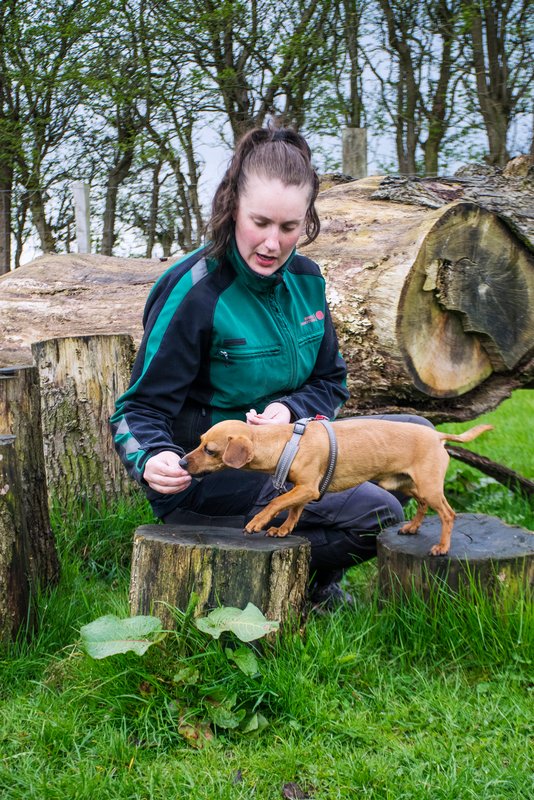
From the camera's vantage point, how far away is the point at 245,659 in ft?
8.67

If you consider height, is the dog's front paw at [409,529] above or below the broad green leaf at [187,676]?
above

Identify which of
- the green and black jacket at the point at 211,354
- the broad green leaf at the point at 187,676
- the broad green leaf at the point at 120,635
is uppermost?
the green and black jacket at the point at 211,354

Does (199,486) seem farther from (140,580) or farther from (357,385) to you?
(357,385)

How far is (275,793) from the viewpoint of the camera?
2.31 metres

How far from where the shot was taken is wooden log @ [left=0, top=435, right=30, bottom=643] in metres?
3.06

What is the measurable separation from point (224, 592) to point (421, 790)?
3.07ft

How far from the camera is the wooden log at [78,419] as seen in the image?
433 centimetres

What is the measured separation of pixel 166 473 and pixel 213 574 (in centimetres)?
41

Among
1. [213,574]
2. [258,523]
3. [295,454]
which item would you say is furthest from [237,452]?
[213,574]

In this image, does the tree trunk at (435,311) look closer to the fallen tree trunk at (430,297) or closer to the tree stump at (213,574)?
the fallen tree trunk at (430,297)

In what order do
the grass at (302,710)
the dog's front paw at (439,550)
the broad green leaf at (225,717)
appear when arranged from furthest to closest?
1. the dog's front paw at (439,550)
2. the broad green leaf at (225,717)
3. the grass at (302,710)

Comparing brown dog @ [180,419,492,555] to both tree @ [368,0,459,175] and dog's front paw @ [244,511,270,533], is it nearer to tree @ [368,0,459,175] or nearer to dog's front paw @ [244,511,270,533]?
dog's front paw @ [244,511,270,533]

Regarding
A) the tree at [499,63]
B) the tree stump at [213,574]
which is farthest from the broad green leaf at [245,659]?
the tree at [499,63]

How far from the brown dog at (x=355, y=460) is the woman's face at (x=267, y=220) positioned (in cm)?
67
